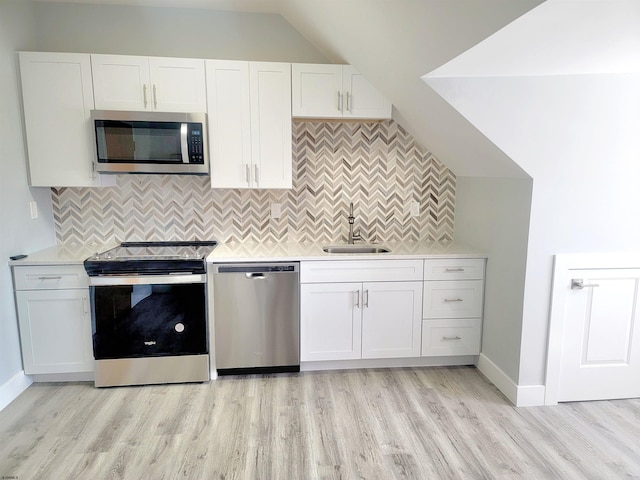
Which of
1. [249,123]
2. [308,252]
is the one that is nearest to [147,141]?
[249,123]

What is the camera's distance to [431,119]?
2572 millimetres

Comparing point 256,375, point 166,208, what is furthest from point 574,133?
point 166,208

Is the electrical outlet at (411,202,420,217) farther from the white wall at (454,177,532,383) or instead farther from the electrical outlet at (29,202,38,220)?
the electrical outlet at (29,202,38,220)

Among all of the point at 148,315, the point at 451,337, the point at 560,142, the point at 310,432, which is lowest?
the point at 310,432

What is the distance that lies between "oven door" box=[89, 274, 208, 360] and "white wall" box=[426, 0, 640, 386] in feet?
6.60

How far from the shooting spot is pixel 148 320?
2.59m

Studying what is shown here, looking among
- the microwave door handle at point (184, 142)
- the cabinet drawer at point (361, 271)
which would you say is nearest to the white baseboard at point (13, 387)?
the microwave door handle at point (184, 142)

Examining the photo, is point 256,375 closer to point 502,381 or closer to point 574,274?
point 502,381

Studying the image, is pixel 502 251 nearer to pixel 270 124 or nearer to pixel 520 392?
pixel 520 392

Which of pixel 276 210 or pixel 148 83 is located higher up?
pixel 148 83

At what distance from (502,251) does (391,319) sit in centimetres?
88

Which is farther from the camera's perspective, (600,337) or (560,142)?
(600,337)

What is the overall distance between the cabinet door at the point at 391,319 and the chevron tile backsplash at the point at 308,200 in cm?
65

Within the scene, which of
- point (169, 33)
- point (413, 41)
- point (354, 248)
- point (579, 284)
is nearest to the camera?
point (413, 41)
